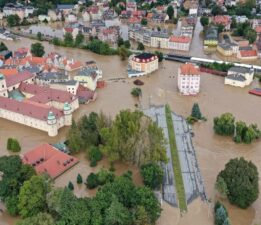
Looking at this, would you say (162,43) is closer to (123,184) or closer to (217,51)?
(217,51)

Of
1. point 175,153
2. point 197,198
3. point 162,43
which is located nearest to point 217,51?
point 162,43

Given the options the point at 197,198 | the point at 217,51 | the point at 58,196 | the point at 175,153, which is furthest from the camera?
the point at 217,51

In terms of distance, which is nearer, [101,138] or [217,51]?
[101,138]

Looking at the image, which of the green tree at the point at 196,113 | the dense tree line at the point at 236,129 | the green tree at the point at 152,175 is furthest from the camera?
the green tree at the point at 196,113

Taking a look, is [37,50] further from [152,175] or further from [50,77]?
[152,175]

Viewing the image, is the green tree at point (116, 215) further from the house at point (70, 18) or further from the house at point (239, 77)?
the house at point (70, 18)

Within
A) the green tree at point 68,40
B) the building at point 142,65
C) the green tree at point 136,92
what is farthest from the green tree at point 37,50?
the green tree at point 136,92
